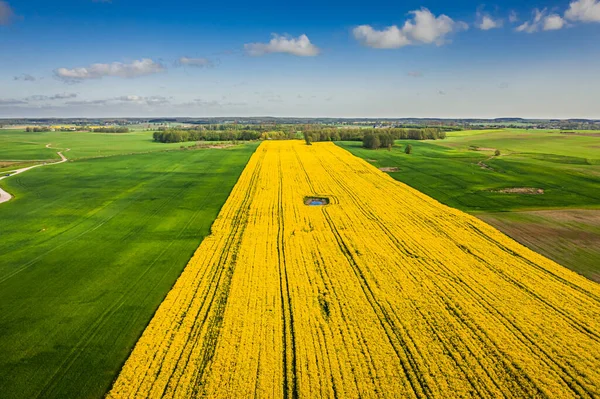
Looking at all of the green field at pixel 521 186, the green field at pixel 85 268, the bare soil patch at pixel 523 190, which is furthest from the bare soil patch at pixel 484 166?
the green field at pixel 85 268

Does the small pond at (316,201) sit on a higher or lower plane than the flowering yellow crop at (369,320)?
higher

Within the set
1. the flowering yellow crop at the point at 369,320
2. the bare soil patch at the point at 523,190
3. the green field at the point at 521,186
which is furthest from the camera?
the bare soil patch at the point at 523,190

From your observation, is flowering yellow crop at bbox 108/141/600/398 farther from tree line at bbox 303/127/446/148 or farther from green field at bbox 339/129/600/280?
tree line at bbox 303/127/446/148

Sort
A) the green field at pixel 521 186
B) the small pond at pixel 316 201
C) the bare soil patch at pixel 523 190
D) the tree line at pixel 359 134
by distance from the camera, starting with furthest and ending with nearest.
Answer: the tree line at pixel 359 134
the bare soil patch at pixel 523 190
the small pond at pixel 316 201
the green field at pixel 521 186

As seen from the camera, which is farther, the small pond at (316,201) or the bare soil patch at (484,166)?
the bare soil patch at (484,166)

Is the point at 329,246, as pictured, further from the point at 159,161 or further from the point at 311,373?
the point at 159,161

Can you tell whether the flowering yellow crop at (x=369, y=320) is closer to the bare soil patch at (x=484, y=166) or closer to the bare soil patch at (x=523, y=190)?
the bare soil patch at (x=523, y=190)

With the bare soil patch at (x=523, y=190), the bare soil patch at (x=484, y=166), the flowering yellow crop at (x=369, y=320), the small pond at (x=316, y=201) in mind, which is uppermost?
the bare soil patch at (x=484, y=166)

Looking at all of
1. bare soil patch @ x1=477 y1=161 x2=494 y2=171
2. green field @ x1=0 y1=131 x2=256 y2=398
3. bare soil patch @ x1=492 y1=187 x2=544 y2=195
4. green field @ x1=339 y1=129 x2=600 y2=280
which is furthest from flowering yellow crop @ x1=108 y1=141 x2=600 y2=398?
bare soil patch @ x1=477 y1=161 x2=494 y2=171
